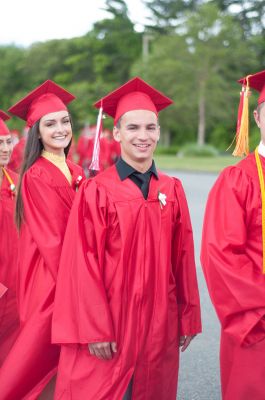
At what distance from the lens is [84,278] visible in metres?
2.95

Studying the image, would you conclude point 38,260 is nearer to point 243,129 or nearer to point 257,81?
point 243,129

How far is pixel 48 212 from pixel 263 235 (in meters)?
1.22

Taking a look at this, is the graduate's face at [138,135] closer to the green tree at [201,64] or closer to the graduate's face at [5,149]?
the graduate's face at [5,149]

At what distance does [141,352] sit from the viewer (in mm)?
2984

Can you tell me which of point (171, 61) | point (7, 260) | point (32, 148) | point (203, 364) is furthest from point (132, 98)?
point (171, 61)

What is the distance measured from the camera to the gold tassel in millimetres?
3232

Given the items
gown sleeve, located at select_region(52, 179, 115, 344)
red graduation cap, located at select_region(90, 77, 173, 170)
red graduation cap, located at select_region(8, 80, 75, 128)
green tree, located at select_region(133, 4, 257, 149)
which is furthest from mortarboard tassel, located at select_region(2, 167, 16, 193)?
green tree, located at select_region(133, 4, 257, 149)

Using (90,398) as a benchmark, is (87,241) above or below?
above

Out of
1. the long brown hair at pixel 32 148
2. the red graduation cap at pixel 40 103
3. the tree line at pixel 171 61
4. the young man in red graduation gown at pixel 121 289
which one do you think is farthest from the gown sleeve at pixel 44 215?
the tree line at pixel 171 61

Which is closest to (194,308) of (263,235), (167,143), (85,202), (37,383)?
(263,235)

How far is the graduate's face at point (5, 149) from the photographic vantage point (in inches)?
175

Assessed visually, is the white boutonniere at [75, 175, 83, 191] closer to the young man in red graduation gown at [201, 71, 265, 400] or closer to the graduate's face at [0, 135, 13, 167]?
the graduate's face at [0, 135, 13, 167]

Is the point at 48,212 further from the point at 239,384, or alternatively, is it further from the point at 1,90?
the point at 1,90

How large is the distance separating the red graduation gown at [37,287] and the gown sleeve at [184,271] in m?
0.66
